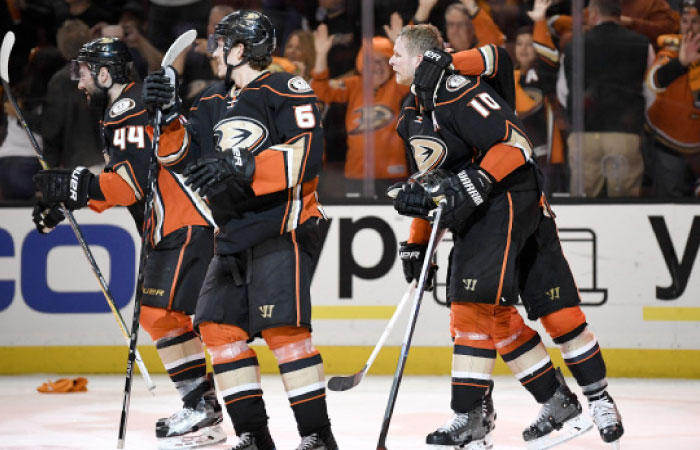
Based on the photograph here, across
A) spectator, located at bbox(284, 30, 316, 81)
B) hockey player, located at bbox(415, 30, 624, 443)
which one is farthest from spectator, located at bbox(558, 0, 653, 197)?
hockey player, located at bbox(415, 30, 624, 443)

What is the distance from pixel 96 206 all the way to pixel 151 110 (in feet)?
2.37

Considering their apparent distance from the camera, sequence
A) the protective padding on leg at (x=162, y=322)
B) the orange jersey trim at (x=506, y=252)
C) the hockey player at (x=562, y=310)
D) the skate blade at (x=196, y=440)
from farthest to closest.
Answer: the protective padding on leg at (x=162, y=322) < the skate blade at (x=196, y=440) < the hockey player at (x=562, y=310) < the orange jersey trim at (x=506, y=252)

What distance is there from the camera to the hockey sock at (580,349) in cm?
368

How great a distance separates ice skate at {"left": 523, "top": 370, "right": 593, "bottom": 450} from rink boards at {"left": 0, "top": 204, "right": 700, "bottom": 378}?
194 centimetres

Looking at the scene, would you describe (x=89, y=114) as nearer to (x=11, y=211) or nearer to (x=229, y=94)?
(x=11, y=211)

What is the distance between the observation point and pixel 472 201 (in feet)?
11.2

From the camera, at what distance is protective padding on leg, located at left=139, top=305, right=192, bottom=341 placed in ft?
13.3

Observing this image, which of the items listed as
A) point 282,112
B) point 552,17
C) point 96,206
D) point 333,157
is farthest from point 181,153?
point 552,17

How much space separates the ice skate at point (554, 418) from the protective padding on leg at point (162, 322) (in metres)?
1.26

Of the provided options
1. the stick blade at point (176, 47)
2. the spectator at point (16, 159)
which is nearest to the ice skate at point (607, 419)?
the stick blade at point (176, 47)

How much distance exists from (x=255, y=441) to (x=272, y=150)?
836 mm

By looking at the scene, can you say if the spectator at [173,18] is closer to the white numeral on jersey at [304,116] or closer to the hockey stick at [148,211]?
the hockey stick at [148,211]

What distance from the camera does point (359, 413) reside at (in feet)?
15.3

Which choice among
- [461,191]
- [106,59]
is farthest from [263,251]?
[106,59]
